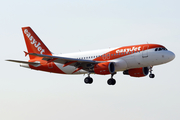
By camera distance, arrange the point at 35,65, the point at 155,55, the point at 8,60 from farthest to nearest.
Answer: the point at 35,65
the point at 8,60
the point at 155,55

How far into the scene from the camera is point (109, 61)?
52750 mm

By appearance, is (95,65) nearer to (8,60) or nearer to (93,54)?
(93,54)

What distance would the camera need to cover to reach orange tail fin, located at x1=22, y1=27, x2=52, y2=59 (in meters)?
61.7

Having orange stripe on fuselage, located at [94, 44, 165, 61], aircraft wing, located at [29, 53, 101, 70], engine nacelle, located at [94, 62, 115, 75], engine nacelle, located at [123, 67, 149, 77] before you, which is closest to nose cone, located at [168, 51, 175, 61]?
orange stripe on fuselage, located at [94, 44, 165, 61]

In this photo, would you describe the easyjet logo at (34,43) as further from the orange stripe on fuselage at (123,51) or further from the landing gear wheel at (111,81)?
the landing gear wheel at (111,81)

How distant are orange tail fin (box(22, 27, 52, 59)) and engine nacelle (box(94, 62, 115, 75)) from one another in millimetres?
11966

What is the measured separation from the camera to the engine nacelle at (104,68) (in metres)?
51.3

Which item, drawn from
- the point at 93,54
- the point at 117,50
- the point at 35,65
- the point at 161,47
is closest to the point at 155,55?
the point at 161,47

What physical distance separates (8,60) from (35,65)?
19.3 feet

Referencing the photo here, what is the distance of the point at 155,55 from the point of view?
5078cm

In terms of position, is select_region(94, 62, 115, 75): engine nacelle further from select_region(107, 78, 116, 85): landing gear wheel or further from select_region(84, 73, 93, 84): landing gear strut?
select_region(107, 78, 116, 85): landing gear wheel

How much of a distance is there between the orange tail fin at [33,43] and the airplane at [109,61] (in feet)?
7.65

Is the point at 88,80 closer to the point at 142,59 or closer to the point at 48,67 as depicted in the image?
the point at 48,67

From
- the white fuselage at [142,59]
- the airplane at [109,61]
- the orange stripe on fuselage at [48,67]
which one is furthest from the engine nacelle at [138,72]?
the orange stripe on fuselage at [48,67]
